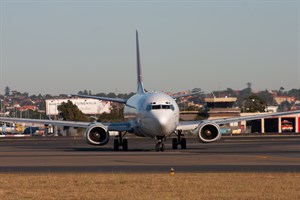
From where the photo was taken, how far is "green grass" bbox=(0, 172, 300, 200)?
24.7m

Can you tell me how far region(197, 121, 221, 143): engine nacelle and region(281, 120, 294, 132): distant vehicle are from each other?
326 feet

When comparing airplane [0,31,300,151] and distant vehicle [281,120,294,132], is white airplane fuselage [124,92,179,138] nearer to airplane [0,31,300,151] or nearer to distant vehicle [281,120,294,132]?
airplane [0,31,300,151]

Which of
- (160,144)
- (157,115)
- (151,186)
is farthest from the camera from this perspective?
(160,144)

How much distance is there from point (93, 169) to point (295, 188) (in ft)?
39.2

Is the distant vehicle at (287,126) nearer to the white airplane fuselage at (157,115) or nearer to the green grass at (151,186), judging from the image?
the white airplane fuselage at (157,115)

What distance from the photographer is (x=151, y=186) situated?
27.2 m

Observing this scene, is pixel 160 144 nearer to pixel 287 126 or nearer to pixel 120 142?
pixel 120 142

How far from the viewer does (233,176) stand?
30922 millimetres

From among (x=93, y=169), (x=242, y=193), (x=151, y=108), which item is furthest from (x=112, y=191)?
(x=151, y=108)

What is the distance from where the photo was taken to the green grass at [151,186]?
971 inches

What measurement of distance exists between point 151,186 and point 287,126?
132675mm

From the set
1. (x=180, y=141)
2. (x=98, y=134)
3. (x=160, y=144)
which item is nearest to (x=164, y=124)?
(x=160, y=144)

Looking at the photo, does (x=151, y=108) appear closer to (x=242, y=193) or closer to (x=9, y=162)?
(x=9, y=162)

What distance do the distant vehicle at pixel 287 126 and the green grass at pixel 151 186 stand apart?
12624 cm
